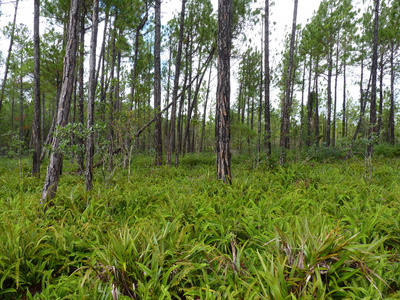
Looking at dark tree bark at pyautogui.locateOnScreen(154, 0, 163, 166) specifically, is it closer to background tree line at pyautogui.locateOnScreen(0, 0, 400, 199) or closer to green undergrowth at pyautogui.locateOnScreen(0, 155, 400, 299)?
background tree line at pyautogui.locateOnScreen(0, 0, 400, 199)

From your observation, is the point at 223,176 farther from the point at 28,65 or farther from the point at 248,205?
the point at 28,65

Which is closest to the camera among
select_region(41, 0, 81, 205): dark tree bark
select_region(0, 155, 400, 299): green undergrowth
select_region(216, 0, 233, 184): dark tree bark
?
select_region(0, 155, 400, 299): green undergrowth

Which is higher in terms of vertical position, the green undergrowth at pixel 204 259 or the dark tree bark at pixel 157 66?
the dark tree bark at pixel 157 66

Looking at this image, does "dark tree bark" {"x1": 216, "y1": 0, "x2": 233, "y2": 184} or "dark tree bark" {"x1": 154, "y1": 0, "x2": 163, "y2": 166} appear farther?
"dark tree bark" {"x1": 154, "y1": 0, "x2": 163, "y2": 166}

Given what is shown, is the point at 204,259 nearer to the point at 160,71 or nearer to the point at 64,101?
the point at 64,101

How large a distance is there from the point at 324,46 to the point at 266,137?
41.2 feet

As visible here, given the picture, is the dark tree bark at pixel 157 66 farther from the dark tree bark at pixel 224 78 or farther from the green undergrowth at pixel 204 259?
the green undergrowth at pixel 204 259

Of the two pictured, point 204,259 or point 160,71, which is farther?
point 160,71

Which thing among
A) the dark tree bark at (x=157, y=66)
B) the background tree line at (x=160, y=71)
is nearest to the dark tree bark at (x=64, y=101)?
the background tree line at (x=160, y=71)

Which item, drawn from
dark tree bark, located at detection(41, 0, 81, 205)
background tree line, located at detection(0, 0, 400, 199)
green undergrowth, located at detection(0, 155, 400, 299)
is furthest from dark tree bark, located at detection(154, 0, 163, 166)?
green undergrowth, located at detection(0, 155, 400, 299)

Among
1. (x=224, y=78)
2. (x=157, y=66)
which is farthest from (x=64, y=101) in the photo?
(x=157, y=66)

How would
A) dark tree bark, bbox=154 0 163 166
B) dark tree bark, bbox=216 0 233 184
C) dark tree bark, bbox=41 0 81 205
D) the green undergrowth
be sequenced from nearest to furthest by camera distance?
the green undergrowth < dark tree bark, bbox=41 0 81 205 < dark tree bark, bbox=216 0 233 184 < dark tree bark, bbox=154 0 163 166

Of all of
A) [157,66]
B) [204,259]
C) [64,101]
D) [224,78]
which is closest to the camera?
[204,259]

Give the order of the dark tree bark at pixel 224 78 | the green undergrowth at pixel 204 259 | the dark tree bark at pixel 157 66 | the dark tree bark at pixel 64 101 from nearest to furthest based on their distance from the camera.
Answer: the green undergrowth at pixel 204 259 → the dark tree bark at pixel 64 101 → the dark tree bark at pixel 224 78 → the dark tree bark at pixel 157 66
